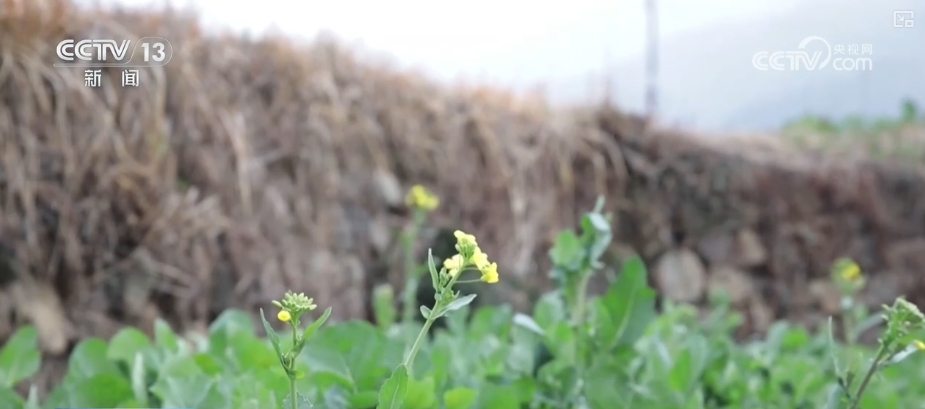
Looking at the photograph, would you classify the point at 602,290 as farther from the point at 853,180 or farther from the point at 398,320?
the point at 853,180

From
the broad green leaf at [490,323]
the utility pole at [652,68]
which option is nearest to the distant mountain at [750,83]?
the utility pole at [652,68]

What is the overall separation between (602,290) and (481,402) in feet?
5.77

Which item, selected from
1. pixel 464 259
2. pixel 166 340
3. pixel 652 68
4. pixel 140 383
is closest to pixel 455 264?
pixel 464 259

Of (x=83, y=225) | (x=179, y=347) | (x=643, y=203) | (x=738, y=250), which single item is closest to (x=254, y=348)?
(x=179, y=347)

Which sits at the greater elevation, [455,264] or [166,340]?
[455,264]

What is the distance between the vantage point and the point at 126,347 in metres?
0.58

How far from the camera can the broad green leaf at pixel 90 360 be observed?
555 mm

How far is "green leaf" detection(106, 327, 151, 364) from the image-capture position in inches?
22.7

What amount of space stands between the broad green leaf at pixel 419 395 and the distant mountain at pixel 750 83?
6.44ft

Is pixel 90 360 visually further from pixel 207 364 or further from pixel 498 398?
pixel 498 398

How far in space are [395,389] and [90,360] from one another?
39cm

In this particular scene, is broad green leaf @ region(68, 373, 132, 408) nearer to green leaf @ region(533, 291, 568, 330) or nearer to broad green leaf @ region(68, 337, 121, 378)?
broad green leaf @ region(68, 337, 121, 378)

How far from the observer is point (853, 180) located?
A: 307 centimetres

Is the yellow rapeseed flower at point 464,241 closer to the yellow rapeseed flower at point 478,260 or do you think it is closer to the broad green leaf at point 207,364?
the yellow rapeseed flower at point 478,260
